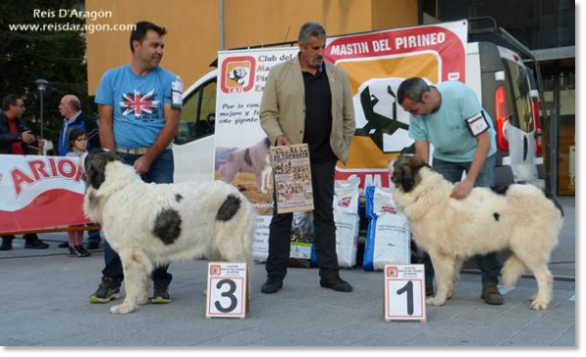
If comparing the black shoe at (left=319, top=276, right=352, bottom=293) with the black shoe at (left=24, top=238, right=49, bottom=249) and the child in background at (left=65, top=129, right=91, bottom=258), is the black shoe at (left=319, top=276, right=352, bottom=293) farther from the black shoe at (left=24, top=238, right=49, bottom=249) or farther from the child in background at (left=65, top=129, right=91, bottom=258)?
the black shoe at (left=24, top=238, right=49, bottom=249)

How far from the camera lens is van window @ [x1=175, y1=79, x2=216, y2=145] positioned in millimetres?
8688

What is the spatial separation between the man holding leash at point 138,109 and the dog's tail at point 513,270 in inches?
115

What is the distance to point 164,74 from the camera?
536 cm

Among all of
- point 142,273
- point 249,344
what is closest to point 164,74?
point 142,273

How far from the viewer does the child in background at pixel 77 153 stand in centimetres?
848

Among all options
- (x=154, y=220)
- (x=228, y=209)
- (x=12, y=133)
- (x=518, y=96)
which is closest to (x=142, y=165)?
(x=154, y=220)

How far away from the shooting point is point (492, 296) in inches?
203

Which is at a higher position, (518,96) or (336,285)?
(518,96)

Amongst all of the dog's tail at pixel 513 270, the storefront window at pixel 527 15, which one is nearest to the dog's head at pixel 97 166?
the dog's tail at pixel 513 270

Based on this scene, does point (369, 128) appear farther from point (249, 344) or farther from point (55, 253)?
point (55, 253)

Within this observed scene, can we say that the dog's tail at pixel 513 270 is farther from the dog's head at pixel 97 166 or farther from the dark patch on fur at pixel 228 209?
the dog's head at pixel 97 166

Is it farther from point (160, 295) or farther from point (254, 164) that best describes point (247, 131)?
point (160, 295)

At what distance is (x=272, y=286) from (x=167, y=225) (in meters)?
1.38

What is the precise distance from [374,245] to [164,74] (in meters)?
3.12
